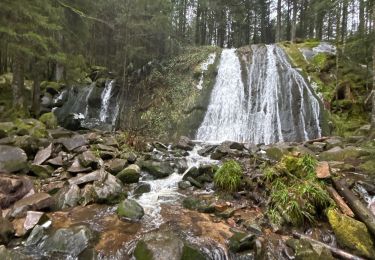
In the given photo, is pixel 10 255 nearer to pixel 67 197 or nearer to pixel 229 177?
pixel 67 197

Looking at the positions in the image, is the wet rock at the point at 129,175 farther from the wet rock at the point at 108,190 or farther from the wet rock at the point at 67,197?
A: the wet rock at the point at 67,197

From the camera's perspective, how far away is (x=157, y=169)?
877 centimetres

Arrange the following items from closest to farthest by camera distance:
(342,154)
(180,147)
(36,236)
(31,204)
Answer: (36,236) < (31,204) < (342,154) < (180,147)

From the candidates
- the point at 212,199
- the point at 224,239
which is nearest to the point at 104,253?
the point at 224,239

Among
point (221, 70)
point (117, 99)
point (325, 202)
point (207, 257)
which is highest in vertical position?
point (221, 70)

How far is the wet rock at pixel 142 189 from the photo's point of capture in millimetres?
7550

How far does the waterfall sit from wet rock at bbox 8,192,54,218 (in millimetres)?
13706

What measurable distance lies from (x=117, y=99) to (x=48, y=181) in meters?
13.6

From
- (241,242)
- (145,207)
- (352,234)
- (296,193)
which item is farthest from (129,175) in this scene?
(352,234)

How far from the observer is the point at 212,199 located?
279 inches

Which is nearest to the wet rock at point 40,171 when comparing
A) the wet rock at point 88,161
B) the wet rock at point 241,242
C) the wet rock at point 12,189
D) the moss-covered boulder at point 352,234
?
the wet rock at point 88,161

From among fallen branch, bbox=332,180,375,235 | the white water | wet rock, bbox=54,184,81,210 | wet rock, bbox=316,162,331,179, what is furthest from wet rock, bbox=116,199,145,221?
fallen branch, bbox=332,180,375,235

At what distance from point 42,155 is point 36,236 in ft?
13.3

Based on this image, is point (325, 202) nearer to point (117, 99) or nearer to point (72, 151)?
point (72, 151)
